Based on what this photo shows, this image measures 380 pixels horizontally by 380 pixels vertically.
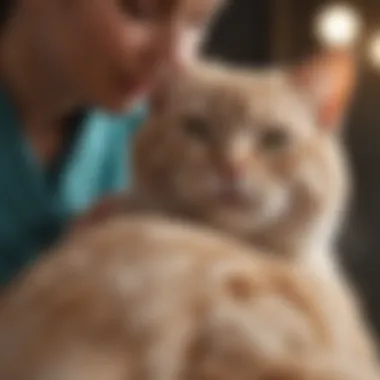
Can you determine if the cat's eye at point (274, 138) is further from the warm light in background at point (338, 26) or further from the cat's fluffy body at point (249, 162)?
the warm light in background at point (338, 26)

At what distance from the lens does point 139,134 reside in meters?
0.65

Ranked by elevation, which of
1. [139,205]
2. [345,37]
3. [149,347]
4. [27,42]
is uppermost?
[345,37]

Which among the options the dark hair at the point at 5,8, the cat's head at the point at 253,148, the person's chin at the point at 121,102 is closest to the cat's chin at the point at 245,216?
the cat's head at the point at 253,148

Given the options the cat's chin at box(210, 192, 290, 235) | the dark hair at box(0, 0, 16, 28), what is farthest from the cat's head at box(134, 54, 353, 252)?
the dark hair at box(0, 0, 16, 28)

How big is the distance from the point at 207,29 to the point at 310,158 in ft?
0.47

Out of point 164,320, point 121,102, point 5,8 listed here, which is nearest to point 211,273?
point 164,320

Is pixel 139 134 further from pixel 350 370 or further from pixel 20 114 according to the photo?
pixel 350 370

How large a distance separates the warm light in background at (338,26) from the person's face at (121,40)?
0.38ft

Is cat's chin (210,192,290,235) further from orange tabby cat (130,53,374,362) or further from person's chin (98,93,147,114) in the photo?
person's chin (98,93,147,114)

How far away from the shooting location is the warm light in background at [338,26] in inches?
27.1

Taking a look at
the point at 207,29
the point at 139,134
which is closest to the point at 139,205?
the point at 139,134

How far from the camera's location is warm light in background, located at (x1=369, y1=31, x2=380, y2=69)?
691 millimetres

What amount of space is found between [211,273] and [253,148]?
0.37 feet

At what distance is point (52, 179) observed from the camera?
2.21 ft
